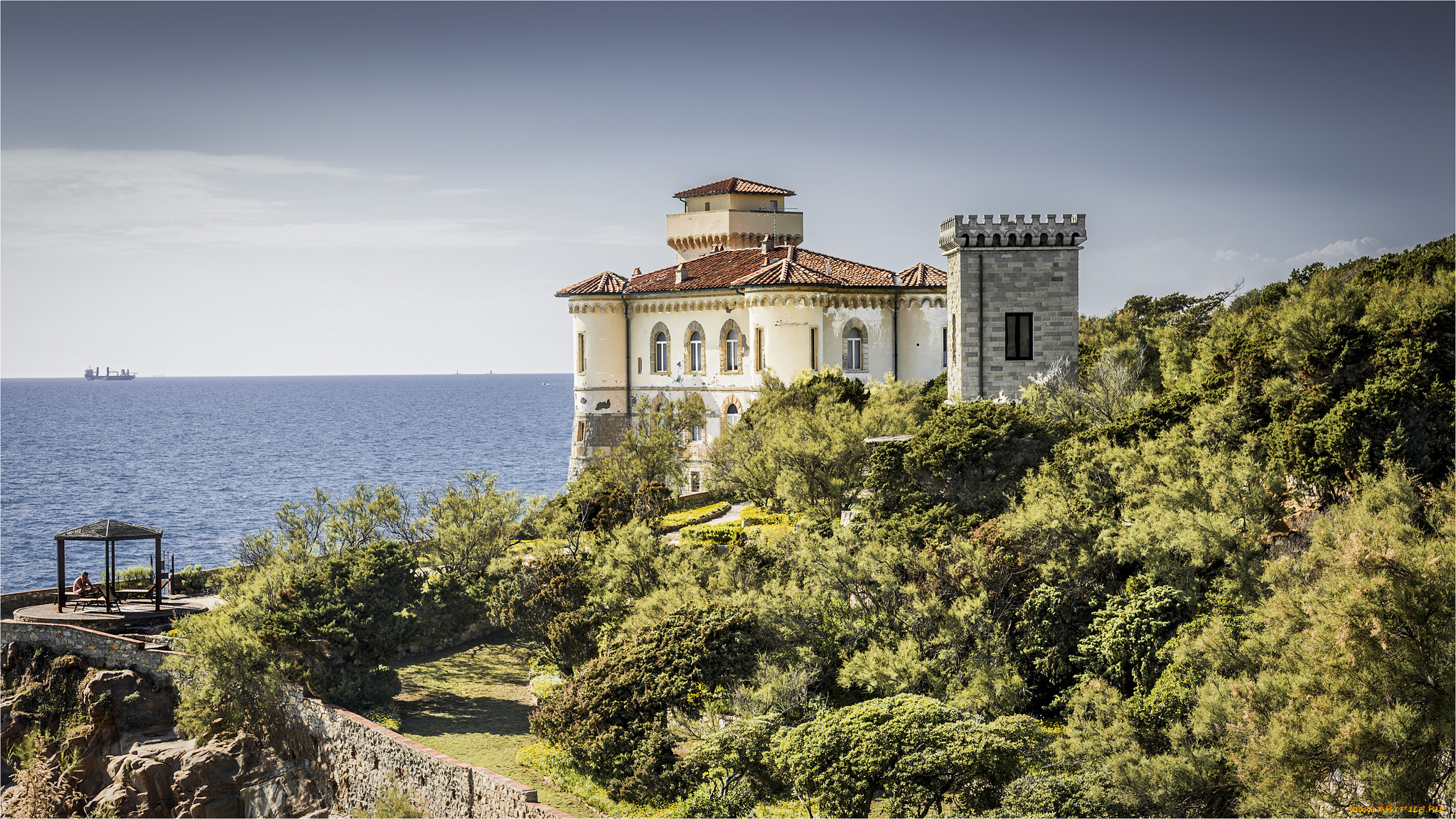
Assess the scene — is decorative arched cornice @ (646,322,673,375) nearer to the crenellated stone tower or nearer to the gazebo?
the crenellated stone tower

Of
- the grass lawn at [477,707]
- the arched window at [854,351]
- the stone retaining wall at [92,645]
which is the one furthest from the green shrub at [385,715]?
the arched window at [854,351]

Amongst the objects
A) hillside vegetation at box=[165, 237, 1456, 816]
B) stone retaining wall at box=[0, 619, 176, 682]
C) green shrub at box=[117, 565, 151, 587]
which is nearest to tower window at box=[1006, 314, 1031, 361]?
hillside vegetation at box=[165, 237, 1456, 816]

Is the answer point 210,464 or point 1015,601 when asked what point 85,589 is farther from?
point 210,464

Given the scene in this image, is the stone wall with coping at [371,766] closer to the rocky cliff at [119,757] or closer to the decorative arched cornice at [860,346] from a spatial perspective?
the rocky cliff at [119,757]

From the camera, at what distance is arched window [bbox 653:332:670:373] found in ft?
157

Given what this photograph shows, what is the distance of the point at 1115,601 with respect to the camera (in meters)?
21.4

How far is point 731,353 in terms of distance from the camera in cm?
4550

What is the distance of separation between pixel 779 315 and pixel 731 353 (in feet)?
11.0

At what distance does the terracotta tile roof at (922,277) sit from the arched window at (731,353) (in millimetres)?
6642

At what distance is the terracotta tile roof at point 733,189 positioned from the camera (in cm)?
5212

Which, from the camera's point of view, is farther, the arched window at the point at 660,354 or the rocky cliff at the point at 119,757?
the arched window at the point at 660,354

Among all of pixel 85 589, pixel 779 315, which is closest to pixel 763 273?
pixel 779 315

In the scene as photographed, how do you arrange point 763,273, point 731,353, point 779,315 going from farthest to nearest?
point 731,353 < point 763,273 < point 779,315

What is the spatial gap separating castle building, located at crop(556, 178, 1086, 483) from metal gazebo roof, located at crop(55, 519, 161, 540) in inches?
771
